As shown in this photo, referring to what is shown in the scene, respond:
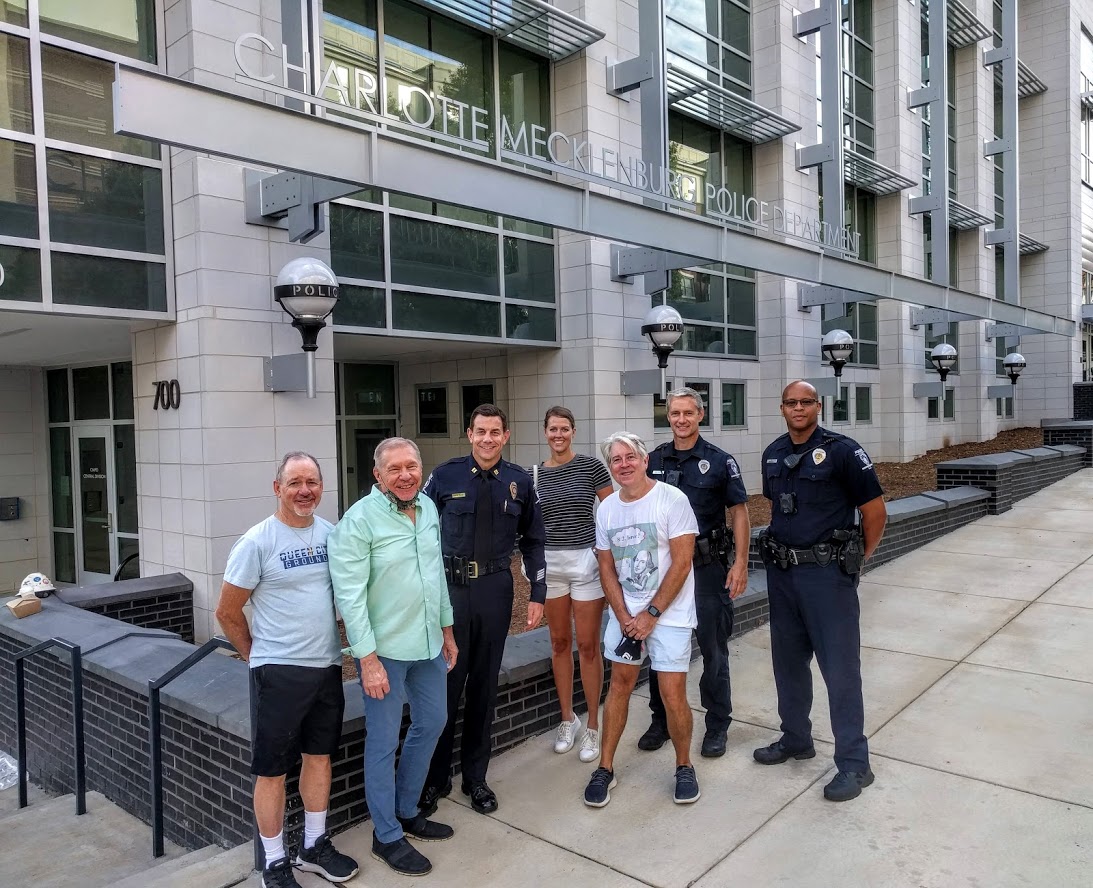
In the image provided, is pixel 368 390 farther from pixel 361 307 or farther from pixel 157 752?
pixel 157 752

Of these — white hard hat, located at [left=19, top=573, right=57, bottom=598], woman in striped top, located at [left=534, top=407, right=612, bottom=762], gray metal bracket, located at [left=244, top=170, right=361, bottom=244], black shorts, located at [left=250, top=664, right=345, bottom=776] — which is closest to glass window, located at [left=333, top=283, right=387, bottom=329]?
gray metal bracket, located at [left=244, top=170, right=361, bottom=244]

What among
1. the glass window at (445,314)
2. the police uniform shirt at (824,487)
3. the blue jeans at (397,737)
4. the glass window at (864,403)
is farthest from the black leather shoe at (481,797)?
the glass window at (864,403)

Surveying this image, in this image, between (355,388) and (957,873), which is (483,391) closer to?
(355,388)

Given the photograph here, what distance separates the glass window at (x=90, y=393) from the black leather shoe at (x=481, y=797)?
7779 millimetres

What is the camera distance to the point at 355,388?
40.3 feet

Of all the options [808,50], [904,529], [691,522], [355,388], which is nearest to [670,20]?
[808,50]

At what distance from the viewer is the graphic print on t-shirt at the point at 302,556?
3.35 m

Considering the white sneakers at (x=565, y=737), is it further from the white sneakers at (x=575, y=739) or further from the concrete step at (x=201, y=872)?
the concrete step at (x=201, y=872)

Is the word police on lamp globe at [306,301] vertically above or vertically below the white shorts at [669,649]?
above

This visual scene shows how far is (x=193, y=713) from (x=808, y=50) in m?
15.1

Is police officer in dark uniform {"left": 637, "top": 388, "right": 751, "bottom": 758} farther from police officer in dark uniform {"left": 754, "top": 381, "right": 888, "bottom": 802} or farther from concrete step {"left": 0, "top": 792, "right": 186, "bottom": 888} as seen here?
concrete step {"left": 0, "top": 792, "right": 186, "bottom": 888}

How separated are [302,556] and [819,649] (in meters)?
2.54

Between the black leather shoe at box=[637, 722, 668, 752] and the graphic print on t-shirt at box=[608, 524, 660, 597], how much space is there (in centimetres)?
104

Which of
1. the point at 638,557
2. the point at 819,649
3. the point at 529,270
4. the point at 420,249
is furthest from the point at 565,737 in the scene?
the point at 529,270
